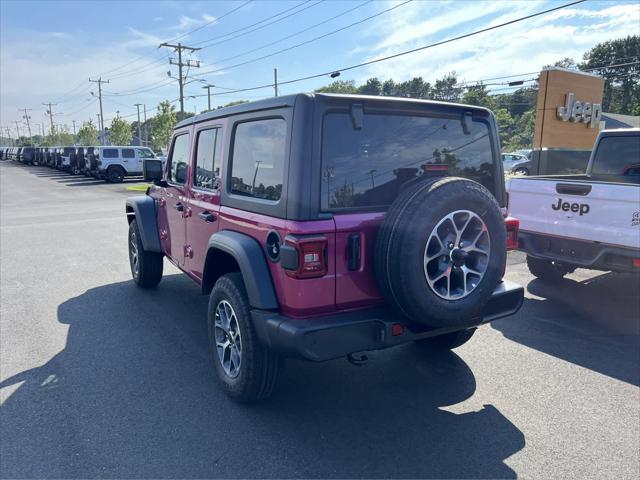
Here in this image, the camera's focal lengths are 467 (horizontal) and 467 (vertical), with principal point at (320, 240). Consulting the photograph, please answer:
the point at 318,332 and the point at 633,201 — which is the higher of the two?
the point at 633,201

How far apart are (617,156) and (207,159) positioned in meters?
5.68

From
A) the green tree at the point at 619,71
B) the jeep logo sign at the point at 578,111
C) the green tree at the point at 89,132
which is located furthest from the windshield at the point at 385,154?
the green tree at the point at 89,132

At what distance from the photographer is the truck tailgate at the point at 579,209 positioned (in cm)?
464

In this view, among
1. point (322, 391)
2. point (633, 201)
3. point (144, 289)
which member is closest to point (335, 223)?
point (322, 391)

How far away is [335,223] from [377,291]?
533mm

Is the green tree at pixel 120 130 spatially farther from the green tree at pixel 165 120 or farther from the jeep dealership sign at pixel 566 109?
the jeep dealership sign at pixel 566 109

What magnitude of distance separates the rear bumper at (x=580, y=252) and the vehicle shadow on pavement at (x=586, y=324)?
582 mm

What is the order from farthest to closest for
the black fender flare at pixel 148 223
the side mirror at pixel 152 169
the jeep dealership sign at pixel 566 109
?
the jeep dealership sign at pixel 566 109 < the black fender flare at pixel 148 223 < the side mirror at pixel 152 169

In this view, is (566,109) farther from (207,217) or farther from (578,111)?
(207,217)

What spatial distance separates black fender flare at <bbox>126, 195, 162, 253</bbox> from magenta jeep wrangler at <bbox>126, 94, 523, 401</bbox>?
2.18m

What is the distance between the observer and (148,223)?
542 cm

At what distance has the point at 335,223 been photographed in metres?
2.73

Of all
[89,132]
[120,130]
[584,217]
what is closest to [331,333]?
[584,217]

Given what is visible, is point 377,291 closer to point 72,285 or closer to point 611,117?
point 72,285
